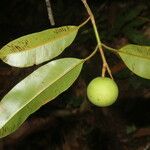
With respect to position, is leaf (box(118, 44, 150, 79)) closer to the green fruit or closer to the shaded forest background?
the green fruit

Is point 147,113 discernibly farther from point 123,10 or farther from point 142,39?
point 123,10

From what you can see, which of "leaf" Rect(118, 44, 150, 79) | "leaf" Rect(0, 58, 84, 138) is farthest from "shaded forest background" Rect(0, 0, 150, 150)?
"leaf" Rect(0, 58, 84, 138)

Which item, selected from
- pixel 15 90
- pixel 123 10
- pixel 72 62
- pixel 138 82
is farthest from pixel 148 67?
pixel 123 10

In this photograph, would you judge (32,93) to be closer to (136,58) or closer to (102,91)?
(102,91)

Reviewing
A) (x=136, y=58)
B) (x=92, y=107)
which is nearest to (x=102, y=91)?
(x=136, y=58)

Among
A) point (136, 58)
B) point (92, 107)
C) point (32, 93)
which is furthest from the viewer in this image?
point (92, 107)

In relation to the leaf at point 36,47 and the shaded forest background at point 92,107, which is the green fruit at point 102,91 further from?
the shaded forest background at point 92,107

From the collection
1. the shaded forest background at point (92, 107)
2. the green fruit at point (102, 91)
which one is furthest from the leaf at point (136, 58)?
the shaded forest background at point (92, 107)
